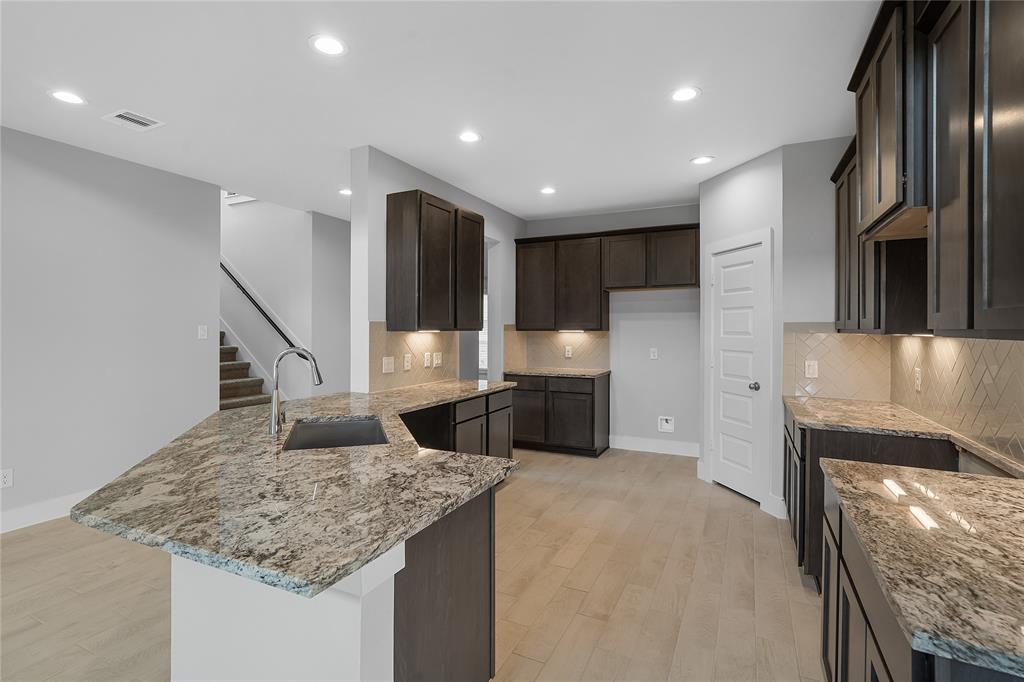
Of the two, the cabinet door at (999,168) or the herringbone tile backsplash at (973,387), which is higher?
the cabinet door at (999,168)

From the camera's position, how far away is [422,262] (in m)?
3.62

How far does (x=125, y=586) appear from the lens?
2.63 m

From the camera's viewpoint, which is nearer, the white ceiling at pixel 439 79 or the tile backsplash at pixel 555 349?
the white ceiling at pixel 439 79

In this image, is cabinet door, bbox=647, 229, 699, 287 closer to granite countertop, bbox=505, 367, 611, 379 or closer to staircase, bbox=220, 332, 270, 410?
granite countertop, bbox=505, 367, 611, 379

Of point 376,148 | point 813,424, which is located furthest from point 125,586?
point 813,424

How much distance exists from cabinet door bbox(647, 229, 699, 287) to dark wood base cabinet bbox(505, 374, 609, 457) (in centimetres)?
129

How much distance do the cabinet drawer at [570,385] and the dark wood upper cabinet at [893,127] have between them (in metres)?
3.32

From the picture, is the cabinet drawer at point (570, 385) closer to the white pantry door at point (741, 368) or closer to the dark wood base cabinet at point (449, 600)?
the white pantry door at point (741, 368)

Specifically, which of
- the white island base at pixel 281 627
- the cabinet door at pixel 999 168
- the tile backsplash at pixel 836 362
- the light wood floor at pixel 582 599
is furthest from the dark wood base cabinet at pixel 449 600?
the tile backsplash at pixel 836 362

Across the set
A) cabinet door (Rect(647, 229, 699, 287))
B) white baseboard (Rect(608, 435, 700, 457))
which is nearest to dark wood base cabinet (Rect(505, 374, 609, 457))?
white baseboard (Rect(608, 435, 700, 457))

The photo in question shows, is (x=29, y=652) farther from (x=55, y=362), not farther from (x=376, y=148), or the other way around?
(x=376, y=148)

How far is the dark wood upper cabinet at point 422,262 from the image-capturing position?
3.61 metres

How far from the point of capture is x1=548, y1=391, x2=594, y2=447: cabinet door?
17.3ft

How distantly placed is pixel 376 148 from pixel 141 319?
243 cm
